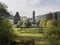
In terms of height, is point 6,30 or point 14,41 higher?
point 6,30

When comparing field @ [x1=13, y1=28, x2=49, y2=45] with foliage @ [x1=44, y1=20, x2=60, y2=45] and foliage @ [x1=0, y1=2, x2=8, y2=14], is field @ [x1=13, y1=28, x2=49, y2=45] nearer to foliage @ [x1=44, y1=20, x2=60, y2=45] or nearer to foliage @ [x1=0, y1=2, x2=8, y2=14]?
foliage @ [x1=44, y1=20, x2=60, y2=45]

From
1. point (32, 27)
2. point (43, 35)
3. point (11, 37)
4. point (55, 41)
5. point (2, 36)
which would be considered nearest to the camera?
point (2, 36)

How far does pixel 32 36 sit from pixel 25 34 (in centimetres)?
76

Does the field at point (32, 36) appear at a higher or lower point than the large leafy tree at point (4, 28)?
lower

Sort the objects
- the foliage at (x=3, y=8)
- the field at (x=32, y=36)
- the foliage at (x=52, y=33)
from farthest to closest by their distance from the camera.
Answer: the foliage at (x=52, y=33)
the field at (x=32, y=36)
the foliage at (x=3, y=8)

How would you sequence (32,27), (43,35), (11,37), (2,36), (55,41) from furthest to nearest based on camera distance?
(32,27), (43,35), (55,41), (11,37), (2,36)

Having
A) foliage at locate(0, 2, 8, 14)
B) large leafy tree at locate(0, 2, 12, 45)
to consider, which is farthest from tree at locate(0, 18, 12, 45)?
foliage at locate(0, 2, 8, 14)

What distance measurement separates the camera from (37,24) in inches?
620

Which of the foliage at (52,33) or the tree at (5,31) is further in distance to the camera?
the foliage at (52,33)

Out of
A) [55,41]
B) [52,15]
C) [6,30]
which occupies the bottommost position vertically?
[55,41]

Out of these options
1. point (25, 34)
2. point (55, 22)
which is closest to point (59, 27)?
point (55, 22)

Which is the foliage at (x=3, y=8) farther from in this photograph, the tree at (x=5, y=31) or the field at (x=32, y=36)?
the field at (x=32, y=36)

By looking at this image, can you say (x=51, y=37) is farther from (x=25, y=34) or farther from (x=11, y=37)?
(x=11, y=37)

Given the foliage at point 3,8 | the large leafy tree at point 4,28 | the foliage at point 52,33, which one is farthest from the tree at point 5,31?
the foliage at point 52,33
